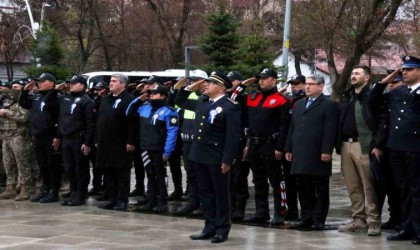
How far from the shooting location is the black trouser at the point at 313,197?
10422 millimetres

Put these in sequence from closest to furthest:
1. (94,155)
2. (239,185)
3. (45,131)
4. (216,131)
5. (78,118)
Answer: (216,131), (239,185), (78,118), (45,131), (94,155)

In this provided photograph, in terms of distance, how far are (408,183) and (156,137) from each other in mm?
4141

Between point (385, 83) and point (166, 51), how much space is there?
32373 mm

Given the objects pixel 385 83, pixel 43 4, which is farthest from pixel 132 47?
pixel 385 83

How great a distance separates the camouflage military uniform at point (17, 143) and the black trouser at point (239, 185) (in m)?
4.20

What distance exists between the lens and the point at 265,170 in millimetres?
11031

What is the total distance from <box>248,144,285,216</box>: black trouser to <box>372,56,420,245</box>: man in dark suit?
1.79 metres

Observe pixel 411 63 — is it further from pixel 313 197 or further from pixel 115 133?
pixel 115 133

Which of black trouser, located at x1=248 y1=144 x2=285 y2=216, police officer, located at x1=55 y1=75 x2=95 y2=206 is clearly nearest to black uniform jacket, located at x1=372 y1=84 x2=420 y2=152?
black trouser, located at x1=248 y1=144 x2=285 y2=216

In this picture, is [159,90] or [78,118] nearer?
[159,90]

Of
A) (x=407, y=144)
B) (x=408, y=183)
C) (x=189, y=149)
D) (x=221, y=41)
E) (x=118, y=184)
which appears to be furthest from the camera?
(x=221, y=41)

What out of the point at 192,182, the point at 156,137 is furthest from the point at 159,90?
the point at 192,182

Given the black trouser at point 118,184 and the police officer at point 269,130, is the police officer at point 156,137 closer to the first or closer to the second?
the black trouser at point 118,184

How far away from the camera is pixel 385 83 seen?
9.77 metres
